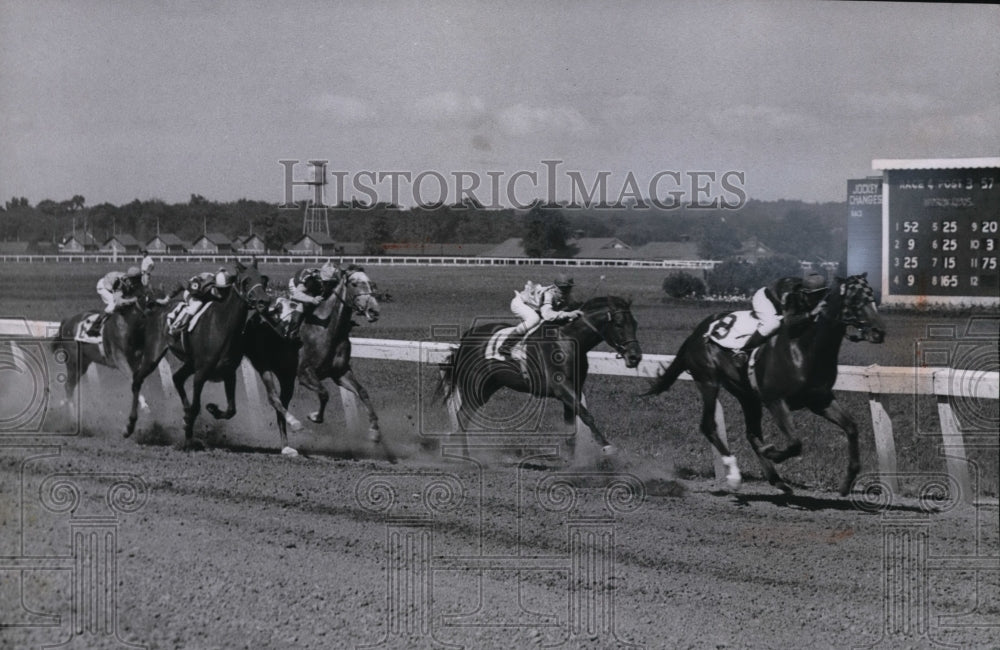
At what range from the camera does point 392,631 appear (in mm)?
5902

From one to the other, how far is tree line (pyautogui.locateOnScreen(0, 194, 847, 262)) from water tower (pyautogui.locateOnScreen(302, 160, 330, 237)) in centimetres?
4

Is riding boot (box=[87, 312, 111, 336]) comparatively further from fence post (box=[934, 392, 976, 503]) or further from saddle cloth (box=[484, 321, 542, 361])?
fence post (box=[934, 392, 976, 503])

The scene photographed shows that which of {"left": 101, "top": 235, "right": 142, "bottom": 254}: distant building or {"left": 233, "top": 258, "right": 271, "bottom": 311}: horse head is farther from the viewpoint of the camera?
{"left": 233, "top": 258, "right": 271, "bottom": 311}: horse head

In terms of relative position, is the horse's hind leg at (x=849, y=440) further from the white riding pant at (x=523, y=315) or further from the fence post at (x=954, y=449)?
the white riding pant at (x=523, y=315)

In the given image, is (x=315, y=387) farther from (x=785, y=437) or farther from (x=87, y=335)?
(x=785, y=437)

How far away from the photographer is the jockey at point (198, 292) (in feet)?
22.2

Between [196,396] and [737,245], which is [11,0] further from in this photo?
[737,245]

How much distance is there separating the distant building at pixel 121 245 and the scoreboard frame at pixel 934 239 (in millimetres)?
4061

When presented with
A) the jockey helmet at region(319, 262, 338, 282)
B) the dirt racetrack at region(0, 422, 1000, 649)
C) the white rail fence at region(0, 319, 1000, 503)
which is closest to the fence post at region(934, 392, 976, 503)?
the white rail fence at region(0, 319, 1000, 503)

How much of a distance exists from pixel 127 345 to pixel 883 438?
4.31 metres

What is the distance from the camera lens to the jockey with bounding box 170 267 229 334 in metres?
6.75

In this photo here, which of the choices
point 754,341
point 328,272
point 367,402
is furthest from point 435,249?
point 754,341

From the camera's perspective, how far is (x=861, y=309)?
19.9 ft

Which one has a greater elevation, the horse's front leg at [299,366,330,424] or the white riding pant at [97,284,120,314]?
the white riding pant at [97,284,120,314]
